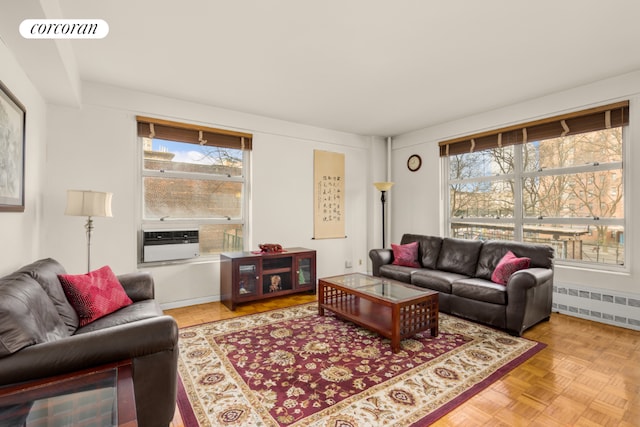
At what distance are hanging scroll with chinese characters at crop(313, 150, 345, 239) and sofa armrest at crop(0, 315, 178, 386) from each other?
3.47 meters

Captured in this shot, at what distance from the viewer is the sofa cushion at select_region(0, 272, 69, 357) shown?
128cm

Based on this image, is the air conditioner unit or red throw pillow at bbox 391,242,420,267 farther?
red throw pillow at bbox 391,242,420,267

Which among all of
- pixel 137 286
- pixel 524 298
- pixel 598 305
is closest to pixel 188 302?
pixel 137 286

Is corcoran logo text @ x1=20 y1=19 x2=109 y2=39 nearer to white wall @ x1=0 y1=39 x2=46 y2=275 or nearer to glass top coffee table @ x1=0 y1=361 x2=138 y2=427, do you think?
white wall @ x1=0 y1=39 x2=46 y2=275

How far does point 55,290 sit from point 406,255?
12.1ft

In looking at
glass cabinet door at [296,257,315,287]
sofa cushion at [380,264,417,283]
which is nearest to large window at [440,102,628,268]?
sofa cushion at [380,264,417,283]

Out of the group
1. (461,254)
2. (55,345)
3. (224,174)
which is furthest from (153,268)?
(461,254)

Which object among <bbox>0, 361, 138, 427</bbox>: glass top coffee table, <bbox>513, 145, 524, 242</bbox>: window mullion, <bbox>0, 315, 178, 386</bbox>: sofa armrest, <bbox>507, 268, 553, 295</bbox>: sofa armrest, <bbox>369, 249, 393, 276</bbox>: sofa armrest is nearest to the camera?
<bbox>0, 361, 138, 427</bbox>: glass top coffee table

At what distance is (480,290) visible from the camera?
3.12 meters

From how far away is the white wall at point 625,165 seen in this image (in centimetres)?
307

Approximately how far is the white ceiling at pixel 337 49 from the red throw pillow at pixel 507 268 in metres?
1.89

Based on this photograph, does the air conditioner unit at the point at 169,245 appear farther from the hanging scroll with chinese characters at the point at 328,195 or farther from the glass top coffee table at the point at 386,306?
the hanging scroll with chinese characters at the point at 328,195

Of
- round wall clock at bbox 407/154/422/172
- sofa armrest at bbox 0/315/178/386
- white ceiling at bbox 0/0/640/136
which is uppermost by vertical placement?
white ceiling at bbox 0/0/640/136

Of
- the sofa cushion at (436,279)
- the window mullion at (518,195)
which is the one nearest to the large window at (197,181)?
the sofa cushion at (436,279)
